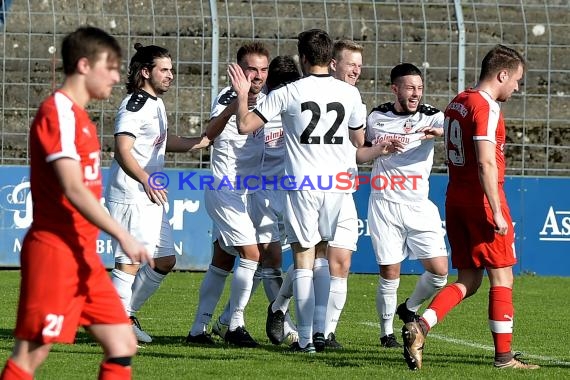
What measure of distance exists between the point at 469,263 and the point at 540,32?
30.6 ft

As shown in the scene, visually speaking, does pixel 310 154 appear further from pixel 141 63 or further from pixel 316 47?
pixel 141 63

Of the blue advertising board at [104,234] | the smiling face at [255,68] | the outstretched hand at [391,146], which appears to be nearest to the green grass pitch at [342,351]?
the outstretched hand at [391,146]

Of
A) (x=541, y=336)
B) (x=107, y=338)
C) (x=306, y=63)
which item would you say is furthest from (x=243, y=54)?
(x=107, y=338)

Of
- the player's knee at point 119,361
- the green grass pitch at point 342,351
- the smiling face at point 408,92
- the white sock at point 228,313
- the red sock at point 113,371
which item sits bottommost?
the green grass pitch at point 342,351

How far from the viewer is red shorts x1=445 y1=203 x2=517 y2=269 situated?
759 cm

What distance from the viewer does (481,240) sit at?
25.0ft

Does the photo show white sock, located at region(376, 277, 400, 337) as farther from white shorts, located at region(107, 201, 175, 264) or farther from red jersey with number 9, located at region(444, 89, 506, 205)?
white shorts, located at region(107, 201, 175, 264)

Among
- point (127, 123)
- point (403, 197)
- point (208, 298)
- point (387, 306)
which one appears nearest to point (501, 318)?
point (387, 306)

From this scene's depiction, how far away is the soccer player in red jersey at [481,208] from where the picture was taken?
7.51 meters

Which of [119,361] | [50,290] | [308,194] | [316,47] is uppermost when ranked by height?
[316,47]

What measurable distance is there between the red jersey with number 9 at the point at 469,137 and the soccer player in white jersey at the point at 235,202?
5.73 ft

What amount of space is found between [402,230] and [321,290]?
1.23 metres

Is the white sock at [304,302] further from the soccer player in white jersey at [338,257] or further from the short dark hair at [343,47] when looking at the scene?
the short dark hair at [343,47]

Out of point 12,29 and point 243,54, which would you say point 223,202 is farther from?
point 12,29
